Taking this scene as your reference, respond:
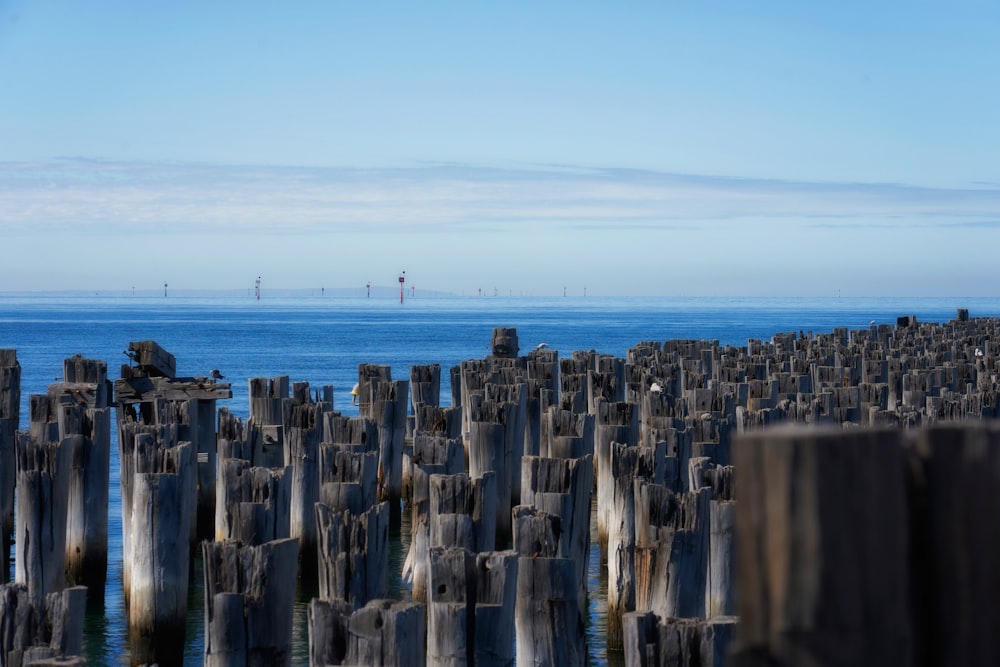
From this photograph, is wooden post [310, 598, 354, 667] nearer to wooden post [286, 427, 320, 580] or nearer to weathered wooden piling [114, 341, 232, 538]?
wooden post [286, 427, 320, 580]

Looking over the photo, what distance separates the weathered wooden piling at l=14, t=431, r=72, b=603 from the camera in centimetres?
946

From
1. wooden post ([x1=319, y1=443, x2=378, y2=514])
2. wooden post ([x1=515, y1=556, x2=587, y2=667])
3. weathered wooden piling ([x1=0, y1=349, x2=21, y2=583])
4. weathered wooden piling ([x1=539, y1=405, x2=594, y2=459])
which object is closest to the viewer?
wooden post ([x1=515, y1=556, x2=587, y2=667])

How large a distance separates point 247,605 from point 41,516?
14.2ft

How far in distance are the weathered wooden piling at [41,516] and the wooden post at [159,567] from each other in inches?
33.6

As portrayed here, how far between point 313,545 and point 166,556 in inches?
133

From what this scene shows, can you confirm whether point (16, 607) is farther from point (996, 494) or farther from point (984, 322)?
point (984, 322)

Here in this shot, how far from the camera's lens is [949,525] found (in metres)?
2.38

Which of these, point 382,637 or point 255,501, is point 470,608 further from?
point 255,501

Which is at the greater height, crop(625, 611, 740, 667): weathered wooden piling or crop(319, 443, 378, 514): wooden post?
crop(319, 443, 378, 514): wooden post

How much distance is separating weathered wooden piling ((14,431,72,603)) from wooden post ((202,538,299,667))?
4.07m

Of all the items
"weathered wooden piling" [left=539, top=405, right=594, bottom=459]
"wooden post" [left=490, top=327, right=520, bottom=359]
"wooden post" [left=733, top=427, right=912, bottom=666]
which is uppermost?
"wooden post" [left=490, top=327, right=520, bottom=359]

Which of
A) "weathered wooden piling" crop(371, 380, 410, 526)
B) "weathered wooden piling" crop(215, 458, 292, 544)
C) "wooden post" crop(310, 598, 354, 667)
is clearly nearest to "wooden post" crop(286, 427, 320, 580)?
"weathered wooden piling" crop(215, 458, 292, 544)

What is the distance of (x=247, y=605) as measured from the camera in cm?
584

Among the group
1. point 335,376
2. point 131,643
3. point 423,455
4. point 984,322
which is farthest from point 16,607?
point 984,322
